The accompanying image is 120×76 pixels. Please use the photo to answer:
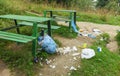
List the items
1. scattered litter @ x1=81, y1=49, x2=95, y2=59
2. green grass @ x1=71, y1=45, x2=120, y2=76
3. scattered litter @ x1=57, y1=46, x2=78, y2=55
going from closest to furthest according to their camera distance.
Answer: green grass @ x1=71, y1=45, x2=120, y2=76 → scattered litter @ x1=81, y1=49, x2=95, y2=59 → scattered litter @ x1=57, y1=46, x2=78, y2=55

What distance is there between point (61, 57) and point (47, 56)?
0.31 m

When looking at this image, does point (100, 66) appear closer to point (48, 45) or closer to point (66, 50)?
point (66, 50)

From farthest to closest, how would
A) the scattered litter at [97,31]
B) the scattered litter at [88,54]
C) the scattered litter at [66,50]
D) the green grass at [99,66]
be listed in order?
the scattered litter at [97,31] < the scattered litter at [66,50] < the scattered litter at [88,54] < the green grass at [99,66]

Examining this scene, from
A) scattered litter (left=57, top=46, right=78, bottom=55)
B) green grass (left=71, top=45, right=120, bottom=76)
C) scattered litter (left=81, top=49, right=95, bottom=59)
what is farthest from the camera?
scattered litter (left=57, top=46, right=78, bottom=55)

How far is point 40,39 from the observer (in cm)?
518

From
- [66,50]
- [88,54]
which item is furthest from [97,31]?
[88,54]

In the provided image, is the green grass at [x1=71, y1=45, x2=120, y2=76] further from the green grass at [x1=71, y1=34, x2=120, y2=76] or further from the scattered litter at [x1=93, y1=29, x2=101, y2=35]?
the scattered litter at [x1=93, y1=29, x2=101, y2=35]

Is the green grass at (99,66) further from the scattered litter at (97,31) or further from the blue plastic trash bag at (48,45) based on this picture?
the scattered litter at (97,31)

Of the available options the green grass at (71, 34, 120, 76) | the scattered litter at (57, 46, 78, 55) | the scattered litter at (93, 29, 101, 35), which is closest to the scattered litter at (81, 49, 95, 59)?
the green grass at (71, 34, 120, 76)

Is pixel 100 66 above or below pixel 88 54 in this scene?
below

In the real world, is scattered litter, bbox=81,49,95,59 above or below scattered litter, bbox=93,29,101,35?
above

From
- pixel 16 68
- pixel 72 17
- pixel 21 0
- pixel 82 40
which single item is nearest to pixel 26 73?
pixel 16 68

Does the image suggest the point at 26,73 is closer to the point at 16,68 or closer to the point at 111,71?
the point at 16,68

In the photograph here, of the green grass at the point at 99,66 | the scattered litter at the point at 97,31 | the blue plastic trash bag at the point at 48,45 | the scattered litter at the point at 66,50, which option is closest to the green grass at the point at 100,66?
the green grass at the point at 99,66
